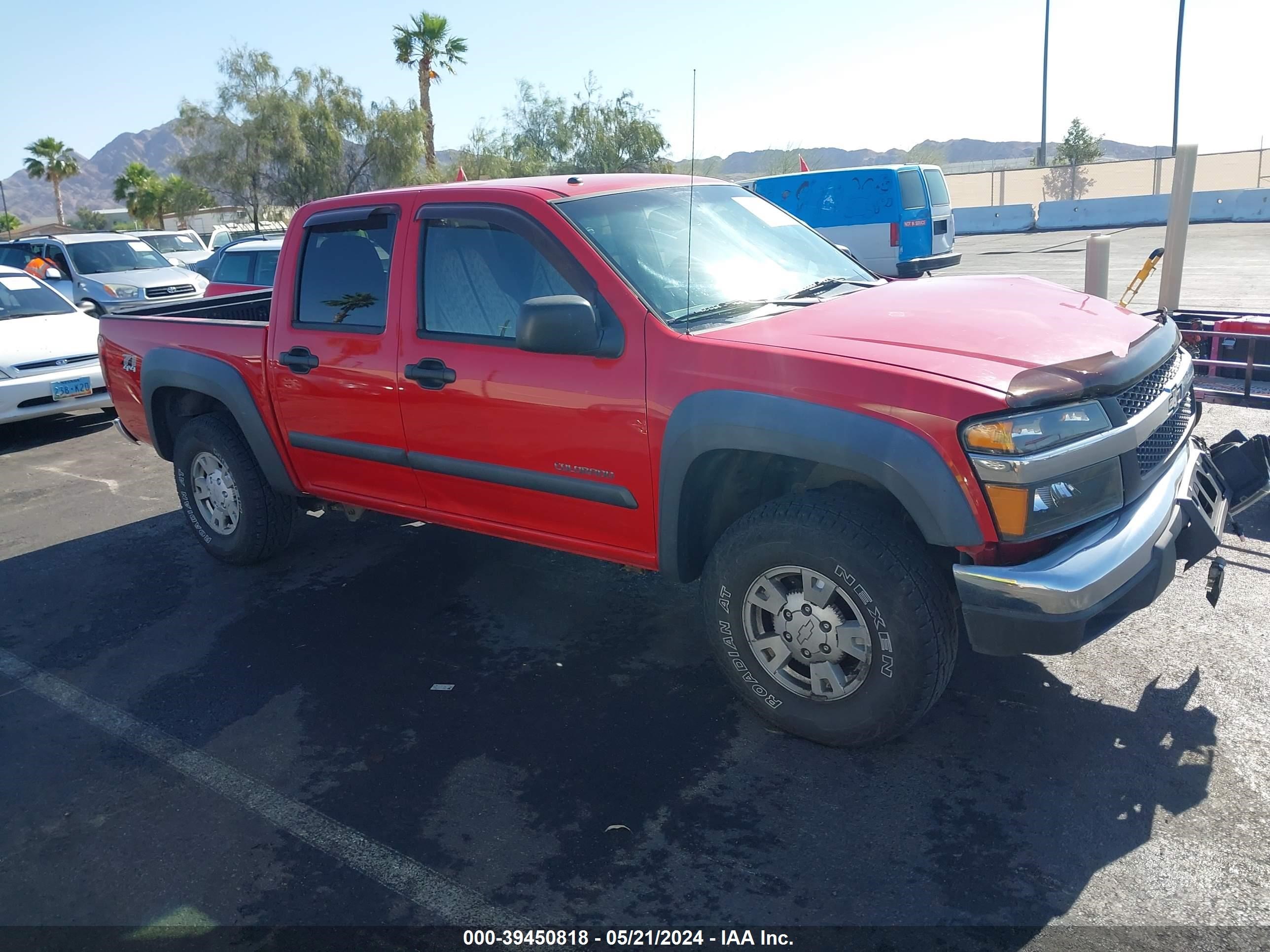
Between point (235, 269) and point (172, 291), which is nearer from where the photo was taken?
point (235, 269)

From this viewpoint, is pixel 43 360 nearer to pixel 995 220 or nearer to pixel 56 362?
pixel 56 362

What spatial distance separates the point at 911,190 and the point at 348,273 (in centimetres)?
1306

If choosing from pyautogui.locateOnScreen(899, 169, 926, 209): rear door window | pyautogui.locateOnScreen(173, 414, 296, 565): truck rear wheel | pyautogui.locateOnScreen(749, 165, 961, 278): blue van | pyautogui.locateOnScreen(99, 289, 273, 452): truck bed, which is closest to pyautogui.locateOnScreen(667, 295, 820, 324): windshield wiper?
pyautogui.locateOnScreen(99, 289, 273, 452): truck bed

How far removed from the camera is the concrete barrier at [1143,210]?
2650cm

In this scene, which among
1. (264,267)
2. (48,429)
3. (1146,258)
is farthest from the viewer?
(1146,258)

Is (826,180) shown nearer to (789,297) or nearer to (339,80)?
(789,297)

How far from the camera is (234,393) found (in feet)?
16.9

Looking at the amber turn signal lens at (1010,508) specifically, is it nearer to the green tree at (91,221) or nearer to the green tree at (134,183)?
the green tree at (91,221)

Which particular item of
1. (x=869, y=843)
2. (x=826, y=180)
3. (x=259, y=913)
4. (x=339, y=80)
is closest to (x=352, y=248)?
(x=259, y=913)

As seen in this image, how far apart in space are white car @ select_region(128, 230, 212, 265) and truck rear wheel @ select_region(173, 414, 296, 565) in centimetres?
1709

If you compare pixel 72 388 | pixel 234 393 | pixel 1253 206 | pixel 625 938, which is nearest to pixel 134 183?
pixel 1253 206

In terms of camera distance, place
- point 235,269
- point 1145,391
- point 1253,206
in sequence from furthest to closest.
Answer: point 1253,206, point 235,269, point 1145,391

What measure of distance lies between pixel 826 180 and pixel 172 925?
15.9 metres

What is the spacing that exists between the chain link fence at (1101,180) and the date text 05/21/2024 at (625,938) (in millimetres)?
34334
